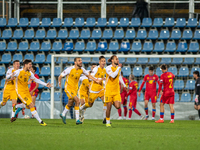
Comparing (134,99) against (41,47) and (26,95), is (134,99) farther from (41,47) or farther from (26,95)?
(41,47)

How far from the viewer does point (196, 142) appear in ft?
18.2

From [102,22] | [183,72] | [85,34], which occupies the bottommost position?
[183,72]

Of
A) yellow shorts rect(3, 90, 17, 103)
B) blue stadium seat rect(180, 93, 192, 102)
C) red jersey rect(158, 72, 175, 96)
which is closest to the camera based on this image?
red jersey rect(158, 72, 175, 96)

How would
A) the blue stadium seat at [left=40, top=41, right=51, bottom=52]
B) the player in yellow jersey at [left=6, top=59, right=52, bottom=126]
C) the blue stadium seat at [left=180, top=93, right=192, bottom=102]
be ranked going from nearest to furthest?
the player in yellow jersey at [left=6, top=59, right=52, bottom=126] < the blue stadium seat at [left=180, top=93, right=192, bottom=102] < the blue stadium seat at [left=40, top=41, right=51, bottom=52]

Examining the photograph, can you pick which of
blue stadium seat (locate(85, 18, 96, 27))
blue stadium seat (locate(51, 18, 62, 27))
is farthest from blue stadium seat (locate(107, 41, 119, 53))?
blue stadium seat (locate(51, 18, 62, 27))

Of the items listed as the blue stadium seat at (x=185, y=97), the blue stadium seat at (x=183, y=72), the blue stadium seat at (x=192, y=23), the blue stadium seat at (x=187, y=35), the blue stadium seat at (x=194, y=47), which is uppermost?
the blue stadium seat at (x=192, y=23)

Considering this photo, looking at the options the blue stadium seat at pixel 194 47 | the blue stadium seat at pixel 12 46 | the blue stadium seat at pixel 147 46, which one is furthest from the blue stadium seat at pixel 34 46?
the blue stadium seat at pixel 194 47

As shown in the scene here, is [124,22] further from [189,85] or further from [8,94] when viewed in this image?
[8,94]

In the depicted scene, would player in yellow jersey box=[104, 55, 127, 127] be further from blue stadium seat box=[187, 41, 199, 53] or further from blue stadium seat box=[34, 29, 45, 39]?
blue stadium seat box=[34, 29, 45, 39]

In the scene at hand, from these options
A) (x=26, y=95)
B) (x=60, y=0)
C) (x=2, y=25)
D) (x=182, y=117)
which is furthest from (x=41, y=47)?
(x=26, y=95)

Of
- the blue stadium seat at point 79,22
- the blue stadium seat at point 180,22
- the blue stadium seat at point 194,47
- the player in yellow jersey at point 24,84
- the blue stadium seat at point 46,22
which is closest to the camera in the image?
the player in yellow jersey at point 24,84

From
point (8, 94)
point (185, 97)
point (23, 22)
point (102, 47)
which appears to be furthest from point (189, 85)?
point (23, 22)

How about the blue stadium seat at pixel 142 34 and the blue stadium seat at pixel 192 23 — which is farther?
the blue stadium seat at pixel 192 23

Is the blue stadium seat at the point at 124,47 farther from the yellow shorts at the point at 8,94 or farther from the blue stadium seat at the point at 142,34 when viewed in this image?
the yellow shorts at the point at 8,94
